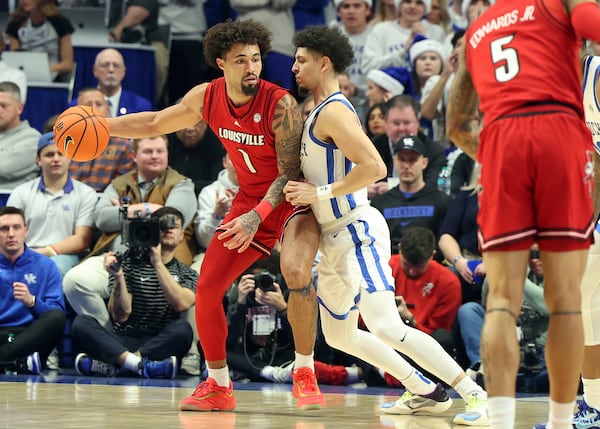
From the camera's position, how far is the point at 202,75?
12.5 metres

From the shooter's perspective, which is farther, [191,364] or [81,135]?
[191,364]

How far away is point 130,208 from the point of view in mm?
9211

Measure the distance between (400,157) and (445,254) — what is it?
92 centimetres

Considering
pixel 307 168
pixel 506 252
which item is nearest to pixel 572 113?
pixel 506 252

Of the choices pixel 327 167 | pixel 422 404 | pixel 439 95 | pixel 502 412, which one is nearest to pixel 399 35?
pixel 439 95

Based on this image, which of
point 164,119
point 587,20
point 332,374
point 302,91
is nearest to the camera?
point 587,20

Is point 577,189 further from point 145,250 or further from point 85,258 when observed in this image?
point 85,258

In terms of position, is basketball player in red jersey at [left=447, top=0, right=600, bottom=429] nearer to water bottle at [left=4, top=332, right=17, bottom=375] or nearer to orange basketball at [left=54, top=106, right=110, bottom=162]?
orange basketball at [left=54, top=106, right=110, bottom=162]

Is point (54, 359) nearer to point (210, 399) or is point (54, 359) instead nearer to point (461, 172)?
point (210, 399)

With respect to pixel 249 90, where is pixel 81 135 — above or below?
below

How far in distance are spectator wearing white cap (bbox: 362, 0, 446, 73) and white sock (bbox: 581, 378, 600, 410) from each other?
21.0ft

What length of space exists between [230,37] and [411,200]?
330 cm

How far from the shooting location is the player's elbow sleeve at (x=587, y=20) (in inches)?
148

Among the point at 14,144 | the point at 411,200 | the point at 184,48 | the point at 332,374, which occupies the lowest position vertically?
the point at 332,374
